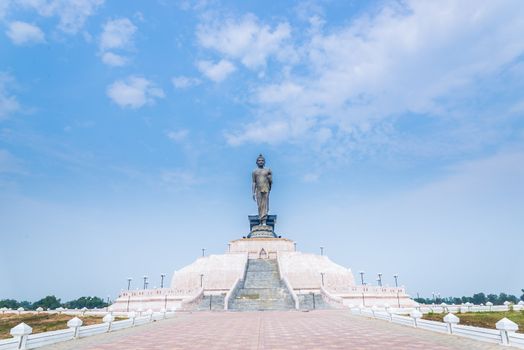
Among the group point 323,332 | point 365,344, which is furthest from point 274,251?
point 365,344

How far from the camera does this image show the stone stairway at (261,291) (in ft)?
93.0

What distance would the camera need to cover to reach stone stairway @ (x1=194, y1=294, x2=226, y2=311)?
2817cm

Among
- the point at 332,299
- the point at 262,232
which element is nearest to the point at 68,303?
the point at 262,232

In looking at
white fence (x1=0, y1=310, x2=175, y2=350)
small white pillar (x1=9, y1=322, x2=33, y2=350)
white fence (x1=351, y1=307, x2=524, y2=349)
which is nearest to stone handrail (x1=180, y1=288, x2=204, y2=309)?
white fence (x1=0, y1=310, x2=175, y2=350)

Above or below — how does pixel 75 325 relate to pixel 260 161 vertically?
below

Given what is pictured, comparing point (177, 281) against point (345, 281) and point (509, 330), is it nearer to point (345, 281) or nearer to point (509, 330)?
point (345, 281)

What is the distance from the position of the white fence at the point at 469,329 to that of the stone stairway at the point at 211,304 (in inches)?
552

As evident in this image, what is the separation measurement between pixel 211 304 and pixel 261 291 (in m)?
5.15

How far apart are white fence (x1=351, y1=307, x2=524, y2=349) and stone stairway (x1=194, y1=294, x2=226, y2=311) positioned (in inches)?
552

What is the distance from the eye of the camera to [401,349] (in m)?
8.58

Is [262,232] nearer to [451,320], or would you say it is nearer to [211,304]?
[211,304]

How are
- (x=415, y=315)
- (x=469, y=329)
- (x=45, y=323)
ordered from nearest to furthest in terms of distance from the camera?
(x=469, y=329)
(x=415, y=315)
(x=45, y=323)

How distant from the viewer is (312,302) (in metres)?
28.9

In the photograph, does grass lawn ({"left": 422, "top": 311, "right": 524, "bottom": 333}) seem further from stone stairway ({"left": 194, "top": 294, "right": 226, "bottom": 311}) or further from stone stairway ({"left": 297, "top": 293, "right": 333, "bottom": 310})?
stone stairway ({"left": 194, "top": 294, "right": 226, "bottom": 311})
